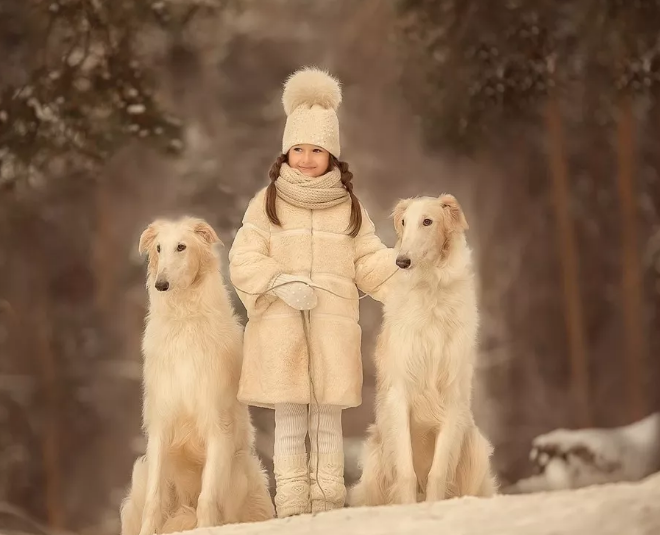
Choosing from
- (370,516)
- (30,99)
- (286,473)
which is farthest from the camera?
(30,99)

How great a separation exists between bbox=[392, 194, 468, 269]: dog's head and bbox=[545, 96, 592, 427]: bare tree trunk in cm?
207

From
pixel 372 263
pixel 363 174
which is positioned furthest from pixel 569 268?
pixel 372 263

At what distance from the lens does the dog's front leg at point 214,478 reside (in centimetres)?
319

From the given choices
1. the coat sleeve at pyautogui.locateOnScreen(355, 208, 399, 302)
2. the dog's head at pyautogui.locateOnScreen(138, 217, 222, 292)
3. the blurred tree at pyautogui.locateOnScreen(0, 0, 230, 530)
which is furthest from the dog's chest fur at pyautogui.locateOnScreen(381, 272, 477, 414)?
the blurred tree at pyautogui.locateOnScreen(0, 0, 230, 530)

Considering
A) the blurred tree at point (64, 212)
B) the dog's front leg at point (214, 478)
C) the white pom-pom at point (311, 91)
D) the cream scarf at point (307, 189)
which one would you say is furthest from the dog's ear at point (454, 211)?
the blurred tree at point (64, 212)

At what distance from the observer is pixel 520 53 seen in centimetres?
518

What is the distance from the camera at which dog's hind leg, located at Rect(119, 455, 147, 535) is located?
3.34 m

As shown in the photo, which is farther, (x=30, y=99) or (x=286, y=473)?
(x=30, y=99)

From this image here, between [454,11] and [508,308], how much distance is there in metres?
1.76

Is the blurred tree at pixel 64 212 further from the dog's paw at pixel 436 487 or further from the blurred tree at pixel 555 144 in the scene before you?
the dog's paw at pixel 436 487

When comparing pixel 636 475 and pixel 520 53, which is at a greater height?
pixel 520 53

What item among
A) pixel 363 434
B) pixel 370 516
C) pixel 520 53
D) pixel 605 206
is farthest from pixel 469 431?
pixel 520 53

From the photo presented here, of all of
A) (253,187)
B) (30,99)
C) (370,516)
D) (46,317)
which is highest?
(30,99)

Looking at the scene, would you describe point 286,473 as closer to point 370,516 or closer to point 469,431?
point 370,516
